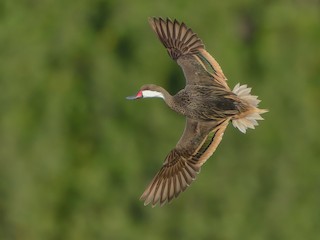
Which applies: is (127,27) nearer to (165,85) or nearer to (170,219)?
(165,85)

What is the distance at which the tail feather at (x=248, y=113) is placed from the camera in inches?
493

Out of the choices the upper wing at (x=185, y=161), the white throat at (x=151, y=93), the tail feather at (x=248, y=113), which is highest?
the tail feather at (x=248, y=113)

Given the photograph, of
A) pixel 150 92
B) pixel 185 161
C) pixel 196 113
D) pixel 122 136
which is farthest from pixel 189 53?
pixel 122 136

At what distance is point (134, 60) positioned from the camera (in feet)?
93.1

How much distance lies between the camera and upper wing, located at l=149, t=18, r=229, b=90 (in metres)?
12.7

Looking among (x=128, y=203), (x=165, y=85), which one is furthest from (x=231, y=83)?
(x=128, y=203)

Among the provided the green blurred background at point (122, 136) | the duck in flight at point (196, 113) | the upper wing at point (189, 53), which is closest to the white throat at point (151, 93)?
the duck in flight at point (196, 113)

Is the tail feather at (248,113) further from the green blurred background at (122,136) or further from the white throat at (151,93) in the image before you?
the green blurred background at (122,136)

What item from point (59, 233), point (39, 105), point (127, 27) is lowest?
point (59, 233)

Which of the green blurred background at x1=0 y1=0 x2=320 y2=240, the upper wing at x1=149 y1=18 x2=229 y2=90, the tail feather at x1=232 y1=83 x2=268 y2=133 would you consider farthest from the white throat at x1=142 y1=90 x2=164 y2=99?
the green blurred background at x1=0 y1=0 x2=320 y2=240

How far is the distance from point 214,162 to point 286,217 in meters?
2.72

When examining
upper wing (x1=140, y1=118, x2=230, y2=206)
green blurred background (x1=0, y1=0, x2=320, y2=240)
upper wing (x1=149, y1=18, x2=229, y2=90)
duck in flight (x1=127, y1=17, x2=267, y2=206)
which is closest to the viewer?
duck in flight (x1=127, y1=17, x2=267, y2=206)

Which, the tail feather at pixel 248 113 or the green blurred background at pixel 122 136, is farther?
the green blurred background at pixel 122 136

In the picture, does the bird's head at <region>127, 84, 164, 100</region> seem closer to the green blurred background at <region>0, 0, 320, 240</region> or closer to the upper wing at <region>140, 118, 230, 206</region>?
the upper wing at <region>140, 118, 230, 206</region>
